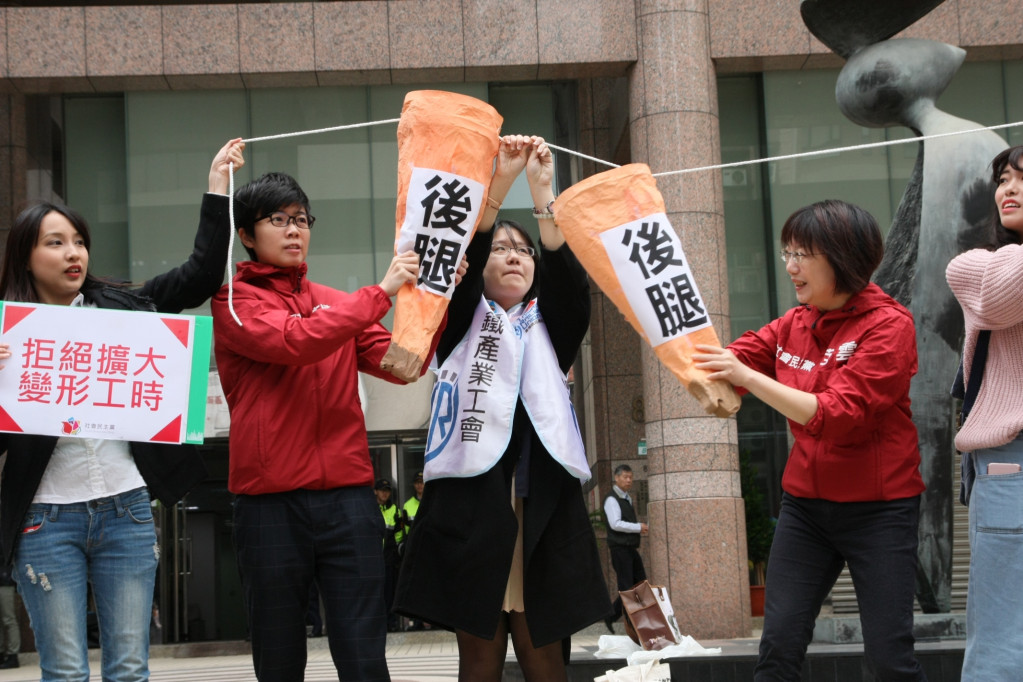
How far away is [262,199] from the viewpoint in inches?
138

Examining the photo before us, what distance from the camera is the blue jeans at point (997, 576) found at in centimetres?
304

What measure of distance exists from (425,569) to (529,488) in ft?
1.37

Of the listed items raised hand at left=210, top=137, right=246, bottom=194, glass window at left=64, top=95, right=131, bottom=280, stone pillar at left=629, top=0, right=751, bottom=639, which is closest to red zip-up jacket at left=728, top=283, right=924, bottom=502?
raised hand at left=210, top=137, right=246, bottom=194

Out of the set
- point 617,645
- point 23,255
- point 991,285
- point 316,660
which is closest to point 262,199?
point 23,255

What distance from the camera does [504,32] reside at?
1194cm

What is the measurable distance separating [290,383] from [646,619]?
5.42m

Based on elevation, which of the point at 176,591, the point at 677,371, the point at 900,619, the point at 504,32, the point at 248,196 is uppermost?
the point at 504,32

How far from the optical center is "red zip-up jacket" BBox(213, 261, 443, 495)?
3236 mm

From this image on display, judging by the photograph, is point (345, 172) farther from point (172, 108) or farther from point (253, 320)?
point (253, 320)

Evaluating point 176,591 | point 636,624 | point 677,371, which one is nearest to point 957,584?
point 636,624

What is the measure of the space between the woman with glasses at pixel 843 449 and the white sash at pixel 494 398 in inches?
20.9

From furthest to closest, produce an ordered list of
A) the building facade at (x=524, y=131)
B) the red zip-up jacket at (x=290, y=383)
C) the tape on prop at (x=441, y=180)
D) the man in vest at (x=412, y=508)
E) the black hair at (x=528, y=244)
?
the man in vest at (x=412, y=508) < the building facade at (x=524, y=131) < the black hair at (x=528, y=244) < the tape on prop at (x=441, y=180) < the red zip-up jacket at (x=290, y=383)

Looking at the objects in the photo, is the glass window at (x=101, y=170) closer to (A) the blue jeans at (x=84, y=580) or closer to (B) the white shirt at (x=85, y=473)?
(B) the white shirt at (x=85, y=473)

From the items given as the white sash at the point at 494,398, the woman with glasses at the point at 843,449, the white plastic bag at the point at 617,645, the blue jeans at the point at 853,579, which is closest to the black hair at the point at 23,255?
the white sash at the point at 494,398
